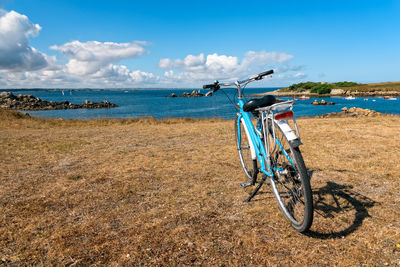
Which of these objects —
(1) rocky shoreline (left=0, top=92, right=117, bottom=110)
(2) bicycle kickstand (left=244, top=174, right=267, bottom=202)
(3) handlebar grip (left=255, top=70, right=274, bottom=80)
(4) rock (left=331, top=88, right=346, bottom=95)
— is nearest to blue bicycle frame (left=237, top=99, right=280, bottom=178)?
(2) bicycle kickstand (left=244, top=174, right=267, bottom=202)

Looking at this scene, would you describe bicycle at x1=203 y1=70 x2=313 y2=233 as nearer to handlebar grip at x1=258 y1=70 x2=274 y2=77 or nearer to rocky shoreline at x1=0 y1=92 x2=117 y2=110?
handlebar grip at x1=258 y1=70 x2=274 y2=77

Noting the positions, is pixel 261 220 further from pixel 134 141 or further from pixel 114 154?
pixel 134 141

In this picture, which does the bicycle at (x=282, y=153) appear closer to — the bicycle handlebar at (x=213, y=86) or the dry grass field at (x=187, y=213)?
the dry grass field at (x=187, y=213)

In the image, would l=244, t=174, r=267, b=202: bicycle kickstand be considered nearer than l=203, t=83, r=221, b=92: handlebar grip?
Yes

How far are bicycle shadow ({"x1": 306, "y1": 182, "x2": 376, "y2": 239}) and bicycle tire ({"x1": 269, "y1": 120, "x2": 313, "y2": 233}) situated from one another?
12.7 inches

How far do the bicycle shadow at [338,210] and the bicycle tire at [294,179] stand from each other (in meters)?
0.32

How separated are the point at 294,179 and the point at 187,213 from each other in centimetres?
177

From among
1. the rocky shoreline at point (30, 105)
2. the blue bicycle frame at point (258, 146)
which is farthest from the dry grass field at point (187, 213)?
the rocky shoreline at point (30, 105)

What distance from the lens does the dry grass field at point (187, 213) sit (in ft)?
9.64

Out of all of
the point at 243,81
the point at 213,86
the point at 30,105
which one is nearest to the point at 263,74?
the point at 243,81

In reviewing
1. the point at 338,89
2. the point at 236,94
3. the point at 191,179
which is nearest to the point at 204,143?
the point at 191,179

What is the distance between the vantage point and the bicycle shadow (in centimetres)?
333

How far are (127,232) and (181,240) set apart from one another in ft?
2.67

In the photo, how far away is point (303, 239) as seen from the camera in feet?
10.4
